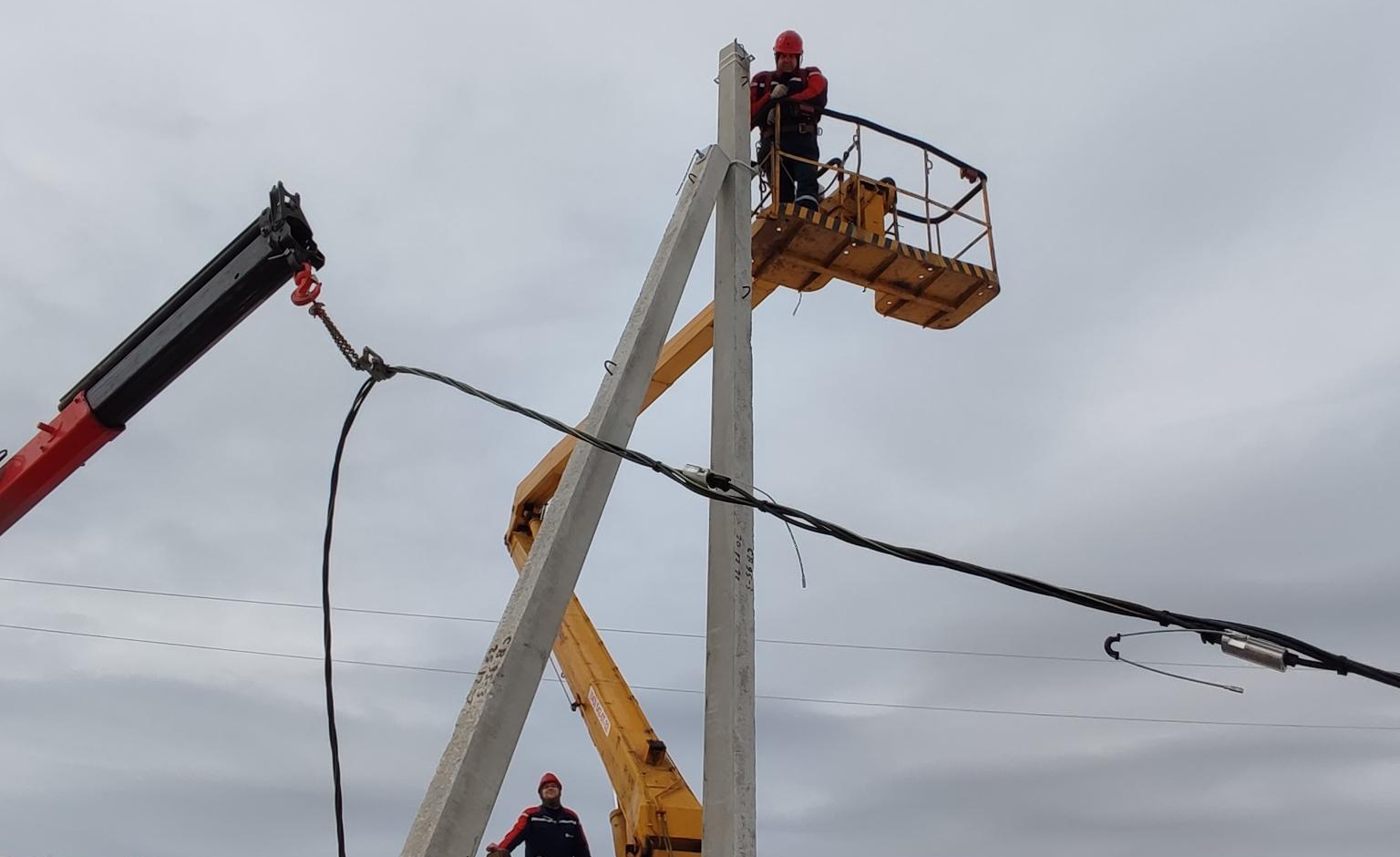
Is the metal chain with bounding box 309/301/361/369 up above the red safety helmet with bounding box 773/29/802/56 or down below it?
below

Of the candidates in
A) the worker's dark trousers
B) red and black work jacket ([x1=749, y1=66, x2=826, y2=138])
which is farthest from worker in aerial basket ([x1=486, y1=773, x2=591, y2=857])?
red and black work jacket ([x1=749, y1=66, x2=826, y2=138])

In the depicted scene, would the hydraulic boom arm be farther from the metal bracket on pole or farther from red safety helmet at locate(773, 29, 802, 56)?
red safety helmet at locate(773, 29, 802, 56)

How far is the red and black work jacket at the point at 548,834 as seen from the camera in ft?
27.7

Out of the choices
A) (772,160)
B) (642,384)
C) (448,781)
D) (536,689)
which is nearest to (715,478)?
(642,384)

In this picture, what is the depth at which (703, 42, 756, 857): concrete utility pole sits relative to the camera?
5.21 m

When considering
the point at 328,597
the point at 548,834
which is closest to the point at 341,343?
the point at 328,597

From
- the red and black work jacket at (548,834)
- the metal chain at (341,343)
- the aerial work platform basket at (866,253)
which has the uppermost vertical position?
the aerial work platform basket at (866,253)

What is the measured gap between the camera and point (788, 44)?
10.6 m

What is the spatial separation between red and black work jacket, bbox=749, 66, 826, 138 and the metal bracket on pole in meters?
4.36

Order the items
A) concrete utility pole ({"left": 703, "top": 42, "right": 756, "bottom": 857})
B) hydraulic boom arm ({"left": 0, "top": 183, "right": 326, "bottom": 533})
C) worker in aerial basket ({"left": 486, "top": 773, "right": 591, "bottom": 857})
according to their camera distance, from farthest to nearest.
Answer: worker in aerial basket ({"left": 486, "top": 773, "right": 591, "bottom": 857}), hydraulic boom arm ({"left": 0, "top": 183, "right": 326, "bottom": 533}), concrete utility pole ({"left": 703, "top": 42, "right": 756, "bottom": 857})

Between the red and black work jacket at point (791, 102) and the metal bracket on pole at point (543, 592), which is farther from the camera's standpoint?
the red and black work jacket at point (791, 102)

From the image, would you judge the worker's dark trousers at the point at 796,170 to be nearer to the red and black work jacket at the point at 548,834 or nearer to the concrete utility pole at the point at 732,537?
the concrete utility pole at the point at 732,537

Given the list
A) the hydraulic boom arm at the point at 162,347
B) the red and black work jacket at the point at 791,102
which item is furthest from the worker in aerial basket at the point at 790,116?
the hydraulic boom arm at the point at 162,347

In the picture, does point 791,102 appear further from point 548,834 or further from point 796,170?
point 548,834
